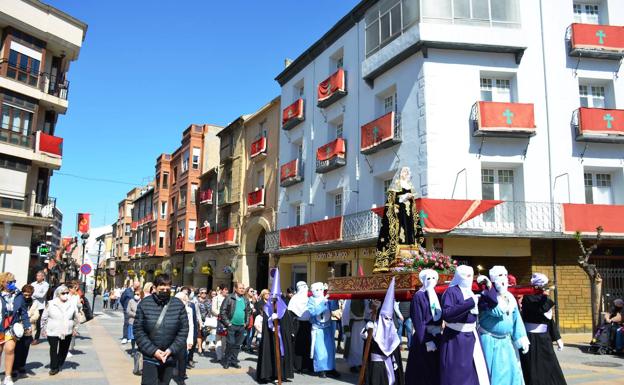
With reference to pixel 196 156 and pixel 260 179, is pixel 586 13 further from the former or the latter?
pixel 196 156

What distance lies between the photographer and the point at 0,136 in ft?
87.1

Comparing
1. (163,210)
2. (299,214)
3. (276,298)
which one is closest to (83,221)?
(163,210)

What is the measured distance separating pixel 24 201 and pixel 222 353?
1945 centimetres

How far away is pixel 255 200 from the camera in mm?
31891

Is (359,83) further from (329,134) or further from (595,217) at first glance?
(595,217)

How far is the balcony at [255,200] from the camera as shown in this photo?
103 feet

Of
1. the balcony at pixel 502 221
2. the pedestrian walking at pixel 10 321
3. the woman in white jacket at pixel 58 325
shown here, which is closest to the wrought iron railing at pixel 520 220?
the balcony at pixel 502 221

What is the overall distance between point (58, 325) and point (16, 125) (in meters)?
20.1

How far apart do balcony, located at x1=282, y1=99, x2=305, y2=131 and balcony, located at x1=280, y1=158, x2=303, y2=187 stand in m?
2.07

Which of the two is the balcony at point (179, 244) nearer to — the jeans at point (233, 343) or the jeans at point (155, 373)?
the jeans at point (233, 343)

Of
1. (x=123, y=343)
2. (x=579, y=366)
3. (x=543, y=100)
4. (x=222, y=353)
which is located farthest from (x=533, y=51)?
(x=123, y=343)

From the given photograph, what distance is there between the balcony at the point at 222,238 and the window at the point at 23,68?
45.6 feet

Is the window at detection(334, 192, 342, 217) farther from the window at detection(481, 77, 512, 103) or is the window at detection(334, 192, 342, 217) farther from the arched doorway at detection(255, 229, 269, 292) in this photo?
the arched doorway at detection(255, 229, 269, 292)

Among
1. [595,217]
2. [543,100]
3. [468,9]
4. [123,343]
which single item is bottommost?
[123,343]
